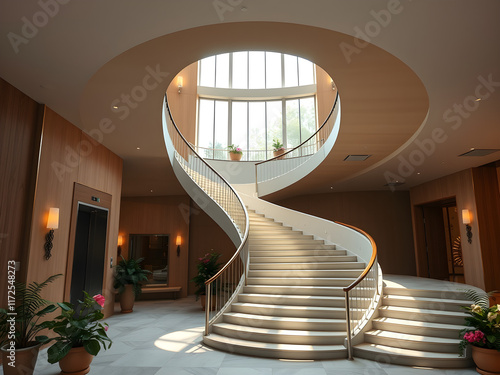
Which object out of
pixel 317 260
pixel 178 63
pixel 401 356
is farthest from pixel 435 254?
pixel 178 63

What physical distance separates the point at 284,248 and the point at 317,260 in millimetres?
917

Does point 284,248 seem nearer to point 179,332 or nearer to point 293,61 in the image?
point 179,332

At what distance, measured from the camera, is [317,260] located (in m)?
8.22

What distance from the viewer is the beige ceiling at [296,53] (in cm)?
355

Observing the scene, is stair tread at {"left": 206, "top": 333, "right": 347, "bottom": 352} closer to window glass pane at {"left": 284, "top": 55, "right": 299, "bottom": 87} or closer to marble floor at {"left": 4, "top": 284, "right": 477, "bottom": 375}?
marble floor at {"left": 4, "top": 284, "right": 477, "bottom": 375}

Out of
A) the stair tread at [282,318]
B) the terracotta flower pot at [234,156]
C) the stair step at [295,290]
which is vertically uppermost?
the terracotta flower pot at [234,156]

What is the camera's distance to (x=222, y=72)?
639 inches

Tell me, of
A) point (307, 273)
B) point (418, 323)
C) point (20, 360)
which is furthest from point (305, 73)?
point (20, 360)

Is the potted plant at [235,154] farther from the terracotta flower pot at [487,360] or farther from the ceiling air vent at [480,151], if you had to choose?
the terracotta flower pot at [487,360]

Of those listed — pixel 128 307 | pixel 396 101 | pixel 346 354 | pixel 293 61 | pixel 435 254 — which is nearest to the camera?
pixel 346 354

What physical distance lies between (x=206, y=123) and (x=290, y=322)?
36.2 feet

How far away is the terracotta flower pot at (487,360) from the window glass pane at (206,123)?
40.3ft

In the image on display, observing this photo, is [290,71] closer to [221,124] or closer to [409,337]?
[221,124]

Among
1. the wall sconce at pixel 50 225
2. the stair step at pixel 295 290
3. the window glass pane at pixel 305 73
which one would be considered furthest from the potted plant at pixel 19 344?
the window glass pane at pixel 305 73
